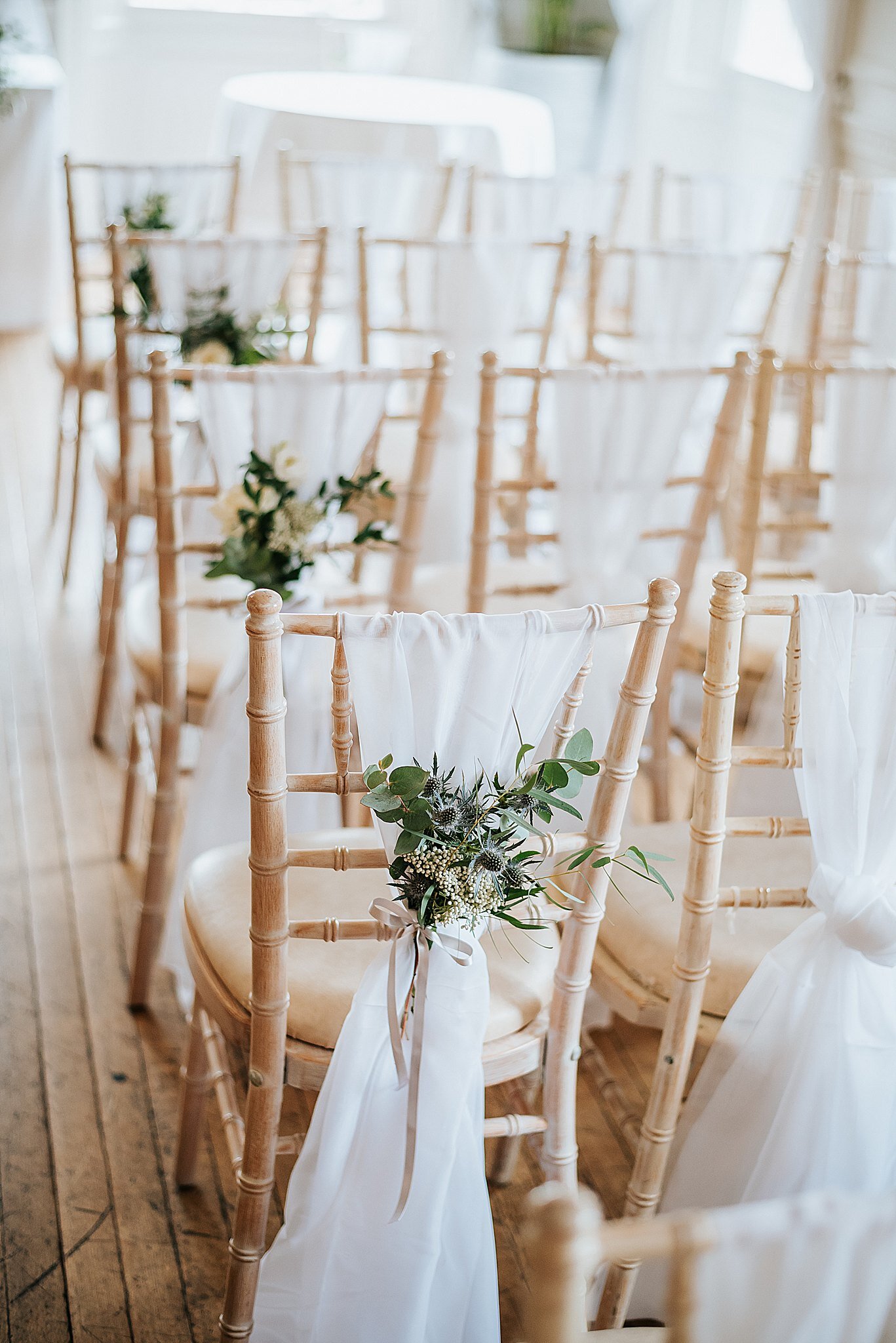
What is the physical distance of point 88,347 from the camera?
3242mm

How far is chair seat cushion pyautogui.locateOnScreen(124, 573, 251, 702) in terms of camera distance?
6.84 feet

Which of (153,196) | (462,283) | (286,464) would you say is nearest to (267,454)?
(286,464)

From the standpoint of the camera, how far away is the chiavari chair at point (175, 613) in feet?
6.17

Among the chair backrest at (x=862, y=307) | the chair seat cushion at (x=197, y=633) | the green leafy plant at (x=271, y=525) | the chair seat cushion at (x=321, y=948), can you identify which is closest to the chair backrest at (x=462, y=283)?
the chair backrest at (x=862, y=307)

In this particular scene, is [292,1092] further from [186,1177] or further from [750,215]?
[750,215]

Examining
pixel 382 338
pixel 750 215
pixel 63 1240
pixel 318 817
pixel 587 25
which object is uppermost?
pixel 587 25

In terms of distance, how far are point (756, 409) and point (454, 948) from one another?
51.7 inches

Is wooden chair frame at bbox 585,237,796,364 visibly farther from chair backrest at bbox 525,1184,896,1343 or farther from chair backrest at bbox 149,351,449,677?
chair backrest at bbox 525,1184,896,1343

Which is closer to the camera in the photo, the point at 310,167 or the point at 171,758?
the point at 171,758

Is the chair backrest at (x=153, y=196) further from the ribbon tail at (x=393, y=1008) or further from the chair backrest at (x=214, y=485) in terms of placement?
the ribbon tail at (x=393, y=1008)

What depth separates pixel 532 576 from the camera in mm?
2523

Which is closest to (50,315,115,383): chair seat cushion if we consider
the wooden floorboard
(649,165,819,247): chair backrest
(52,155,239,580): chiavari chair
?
(52,155,239,580): chiavari chair

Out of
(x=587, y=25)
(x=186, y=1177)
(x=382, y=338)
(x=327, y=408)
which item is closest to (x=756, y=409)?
(x=327, y=408)

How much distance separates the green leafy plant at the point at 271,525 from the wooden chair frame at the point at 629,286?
134 centimetres
